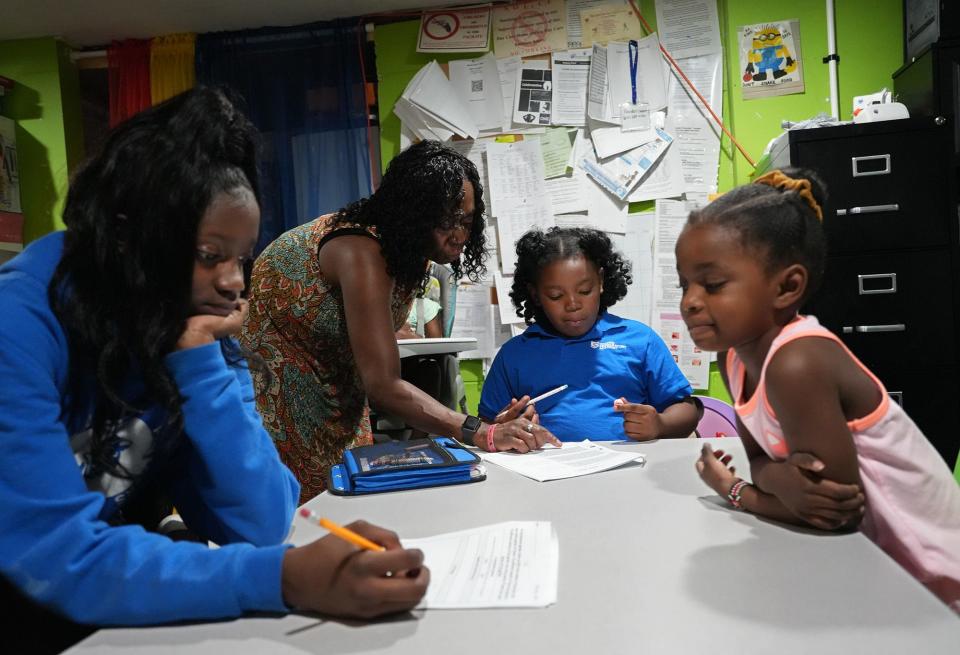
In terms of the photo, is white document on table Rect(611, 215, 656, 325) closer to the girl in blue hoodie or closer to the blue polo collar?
the blue polo collar

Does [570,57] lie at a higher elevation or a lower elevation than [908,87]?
higher

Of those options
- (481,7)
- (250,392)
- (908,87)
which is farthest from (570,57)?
(250,392)

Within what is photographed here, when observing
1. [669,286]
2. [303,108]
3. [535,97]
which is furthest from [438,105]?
[669,286]

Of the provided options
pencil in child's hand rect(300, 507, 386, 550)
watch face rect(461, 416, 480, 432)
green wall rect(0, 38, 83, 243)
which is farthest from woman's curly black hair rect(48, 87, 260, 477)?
green wall rect(0, 38, 83, 243)

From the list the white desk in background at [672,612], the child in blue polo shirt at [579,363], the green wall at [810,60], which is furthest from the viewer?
the green wall at [810,60]

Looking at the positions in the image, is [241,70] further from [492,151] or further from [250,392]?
[250,392]

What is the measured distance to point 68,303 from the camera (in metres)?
0.69

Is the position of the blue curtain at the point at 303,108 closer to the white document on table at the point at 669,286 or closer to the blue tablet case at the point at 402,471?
the white document on table at the point at 669,286

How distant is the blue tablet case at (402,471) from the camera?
1.13m

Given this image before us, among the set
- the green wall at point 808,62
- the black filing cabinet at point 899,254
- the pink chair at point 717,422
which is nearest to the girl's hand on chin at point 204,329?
the pink chair at point 717,422

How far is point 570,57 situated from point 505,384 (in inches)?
81.2

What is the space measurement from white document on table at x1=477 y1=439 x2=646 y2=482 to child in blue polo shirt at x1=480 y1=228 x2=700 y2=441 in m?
0.37

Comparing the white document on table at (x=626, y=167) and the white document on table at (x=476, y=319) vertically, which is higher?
the white document on table at (x=626, y=167)

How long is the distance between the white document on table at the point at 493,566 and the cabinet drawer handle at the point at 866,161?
2.28 meters
